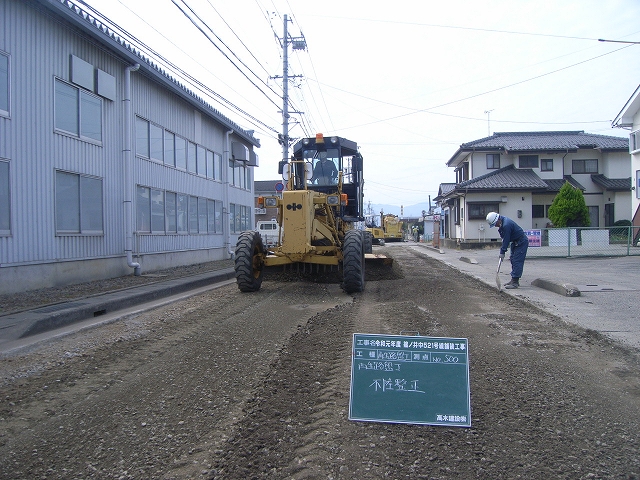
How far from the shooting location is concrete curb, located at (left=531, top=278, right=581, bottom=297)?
985 centimetres

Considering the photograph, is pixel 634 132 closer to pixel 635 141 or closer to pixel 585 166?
pixel 635 141

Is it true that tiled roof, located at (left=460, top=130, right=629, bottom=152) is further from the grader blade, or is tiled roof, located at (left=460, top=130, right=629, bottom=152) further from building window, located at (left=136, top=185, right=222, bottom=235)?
the grader blade

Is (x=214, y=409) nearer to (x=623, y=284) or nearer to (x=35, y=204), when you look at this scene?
(x=35, y=204)

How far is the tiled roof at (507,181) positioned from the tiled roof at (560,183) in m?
0.87

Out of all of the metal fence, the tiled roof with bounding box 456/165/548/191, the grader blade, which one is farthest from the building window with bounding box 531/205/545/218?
the grader blade

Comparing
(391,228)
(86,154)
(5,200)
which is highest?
(86,154)

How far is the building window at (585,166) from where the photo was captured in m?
33.1

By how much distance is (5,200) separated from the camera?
1035 centimetres

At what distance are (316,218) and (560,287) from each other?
5.18 metres

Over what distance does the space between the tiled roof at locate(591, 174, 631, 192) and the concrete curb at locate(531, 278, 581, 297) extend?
2387 centimetres

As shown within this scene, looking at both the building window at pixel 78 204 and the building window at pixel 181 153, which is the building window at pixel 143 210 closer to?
the building window at pixel 78 204

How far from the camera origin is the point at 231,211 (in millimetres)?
25031

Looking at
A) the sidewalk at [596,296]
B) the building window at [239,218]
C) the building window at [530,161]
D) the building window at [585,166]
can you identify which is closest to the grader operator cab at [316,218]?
the sidewalk at [596,296]

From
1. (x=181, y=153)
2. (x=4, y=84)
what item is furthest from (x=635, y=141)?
(x=4, y=84)
